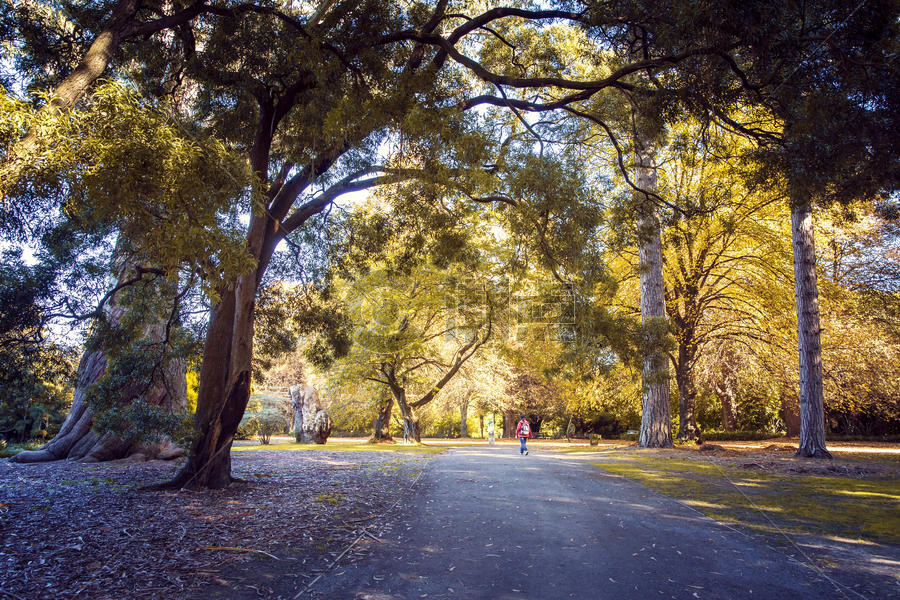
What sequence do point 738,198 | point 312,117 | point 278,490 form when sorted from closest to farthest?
point 312,117 → point 278,490 → point 738,198

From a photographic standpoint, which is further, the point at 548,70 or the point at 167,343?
the point at 167,343

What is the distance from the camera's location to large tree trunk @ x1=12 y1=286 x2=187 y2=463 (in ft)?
39.0

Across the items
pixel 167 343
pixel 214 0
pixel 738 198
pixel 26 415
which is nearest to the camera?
pixel 214 0

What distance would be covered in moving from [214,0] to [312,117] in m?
1.95

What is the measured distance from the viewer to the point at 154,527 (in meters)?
5.26

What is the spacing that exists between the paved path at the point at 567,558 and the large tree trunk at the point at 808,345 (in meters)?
8.49

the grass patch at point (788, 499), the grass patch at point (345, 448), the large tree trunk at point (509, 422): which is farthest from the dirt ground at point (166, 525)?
the large tree trunk at point (509, 422)

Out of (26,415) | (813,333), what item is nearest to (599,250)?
(813,333)

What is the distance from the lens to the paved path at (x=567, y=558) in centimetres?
350

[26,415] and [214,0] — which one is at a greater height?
[214,0]

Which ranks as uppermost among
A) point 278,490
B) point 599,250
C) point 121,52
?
point 121,52

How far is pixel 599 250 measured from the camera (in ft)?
29.8

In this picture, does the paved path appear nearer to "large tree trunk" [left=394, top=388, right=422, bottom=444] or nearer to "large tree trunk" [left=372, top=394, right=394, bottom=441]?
"large tree trunk" [left=394, top=388, right=422, bottom=444]

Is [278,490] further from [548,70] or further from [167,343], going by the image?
[548,70]
